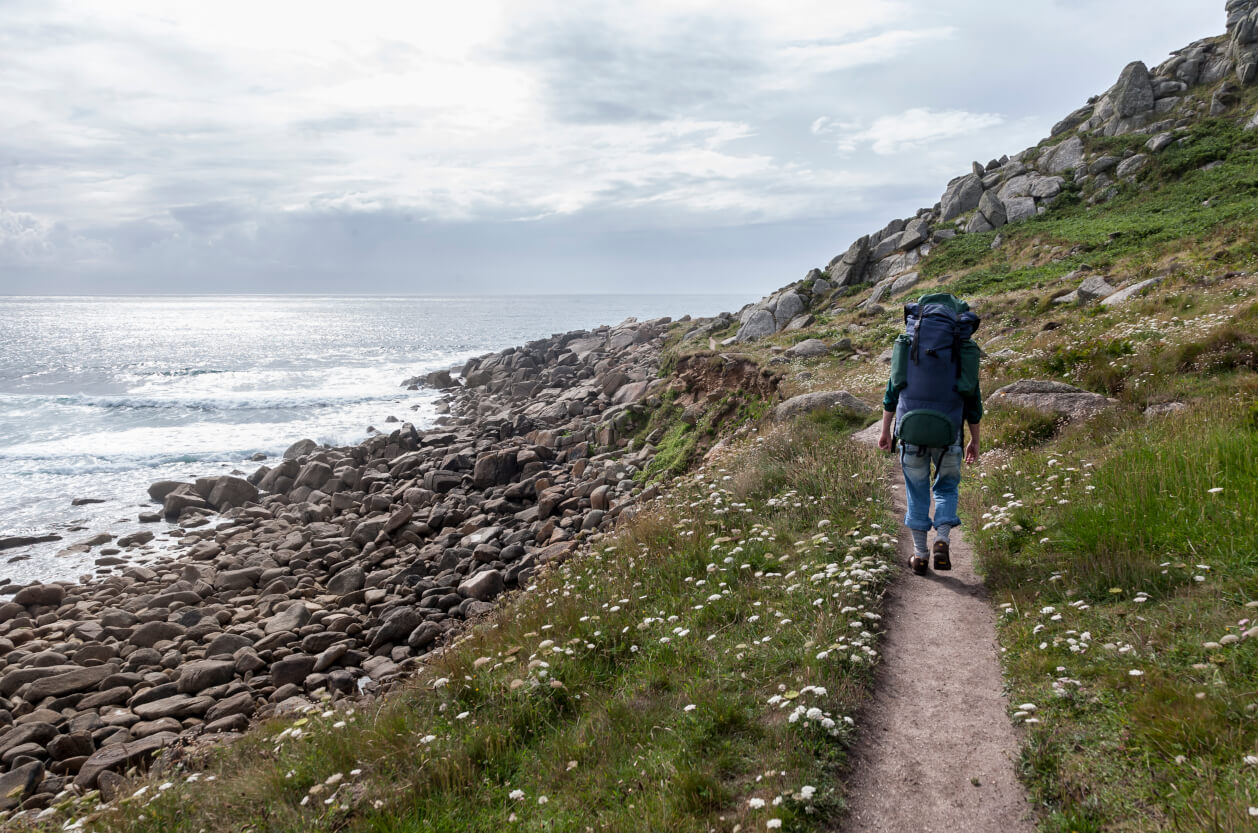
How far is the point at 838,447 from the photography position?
1124 centimetres

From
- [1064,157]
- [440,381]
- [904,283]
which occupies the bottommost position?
[440,381]

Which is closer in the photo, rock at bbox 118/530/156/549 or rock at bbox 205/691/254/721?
rock at bbox 205/691/254/721

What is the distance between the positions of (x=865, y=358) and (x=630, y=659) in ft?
60.2

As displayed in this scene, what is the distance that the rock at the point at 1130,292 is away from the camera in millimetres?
18766

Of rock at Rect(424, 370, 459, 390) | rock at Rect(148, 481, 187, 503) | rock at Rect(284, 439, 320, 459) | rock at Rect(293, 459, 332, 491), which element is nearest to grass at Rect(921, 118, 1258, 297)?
rock at Rect(293, 459, 332, 491)

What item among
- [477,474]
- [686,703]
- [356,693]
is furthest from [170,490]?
[686,703]

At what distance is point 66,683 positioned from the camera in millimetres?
11461

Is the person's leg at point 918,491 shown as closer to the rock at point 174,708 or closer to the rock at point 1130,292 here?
the rock at point 174,708

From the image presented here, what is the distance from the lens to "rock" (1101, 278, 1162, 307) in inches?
739

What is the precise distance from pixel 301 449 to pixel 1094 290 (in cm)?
3054

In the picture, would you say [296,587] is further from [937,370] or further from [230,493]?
[937,370]

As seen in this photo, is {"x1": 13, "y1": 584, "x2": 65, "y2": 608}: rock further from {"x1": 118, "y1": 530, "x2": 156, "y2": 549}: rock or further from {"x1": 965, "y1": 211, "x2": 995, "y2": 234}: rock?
{"x1": 965, "y1": 211, "x2": 995, "y2": 234}: rock

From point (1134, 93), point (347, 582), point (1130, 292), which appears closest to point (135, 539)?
point (347, 582)

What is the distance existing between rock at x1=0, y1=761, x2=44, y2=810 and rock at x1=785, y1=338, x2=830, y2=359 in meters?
20.3
